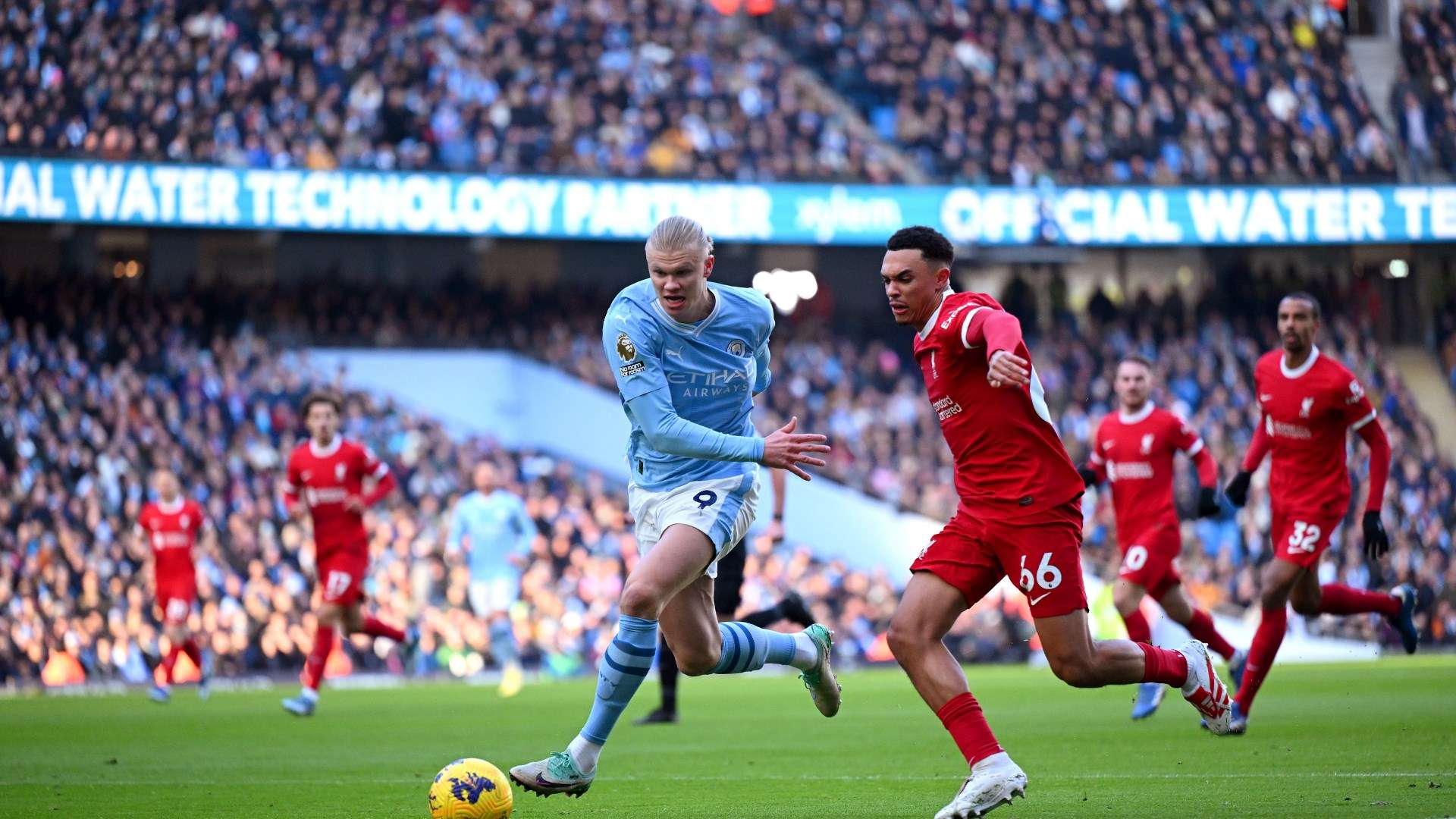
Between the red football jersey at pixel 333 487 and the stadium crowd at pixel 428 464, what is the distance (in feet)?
15.9

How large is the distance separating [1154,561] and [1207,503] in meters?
0.86

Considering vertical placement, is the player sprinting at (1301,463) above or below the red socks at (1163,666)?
above

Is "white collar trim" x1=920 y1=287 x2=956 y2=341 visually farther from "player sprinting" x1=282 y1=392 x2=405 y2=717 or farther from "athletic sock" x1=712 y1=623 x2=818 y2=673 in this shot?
"player sprinting" x1=282 y1=392 x2=405 y2=717

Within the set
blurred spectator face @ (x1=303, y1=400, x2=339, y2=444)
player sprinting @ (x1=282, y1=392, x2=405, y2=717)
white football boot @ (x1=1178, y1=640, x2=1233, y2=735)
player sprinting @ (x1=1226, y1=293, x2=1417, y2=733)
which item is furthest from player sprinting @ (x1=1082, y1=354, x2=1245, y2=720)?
blurred spectator face @ (x1=303, y1=400, x2=339, y2=444)

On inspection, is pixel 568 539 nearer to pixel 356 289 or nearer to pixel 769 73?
pixel 356 289

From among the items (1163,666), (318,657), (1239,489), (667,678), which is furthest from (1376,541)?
(318,657)

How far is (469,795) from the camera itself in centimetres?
661

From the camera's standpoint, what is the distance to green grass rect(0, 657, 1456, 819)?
7.48 metres

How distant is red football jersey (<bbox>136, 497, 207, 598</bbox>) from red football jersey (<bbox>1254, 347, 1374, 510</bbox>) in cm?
1105

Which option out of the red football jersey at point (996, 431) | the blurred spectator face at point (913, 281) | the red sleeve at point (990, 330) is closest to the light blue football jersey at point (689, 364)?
the blurred spectator face at point (913, 281)

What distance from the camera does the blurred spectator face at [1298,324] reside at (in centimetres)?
1049

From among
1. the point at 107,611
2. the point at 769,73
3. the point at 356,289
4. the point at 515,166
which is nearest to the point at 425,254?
the point at 356,289

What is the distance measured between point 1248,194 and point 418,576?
1580cm

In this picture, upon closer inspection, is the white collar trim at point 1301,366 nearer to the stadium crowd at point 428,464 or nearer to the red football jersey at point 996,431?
the red football jersey at point 996,431
